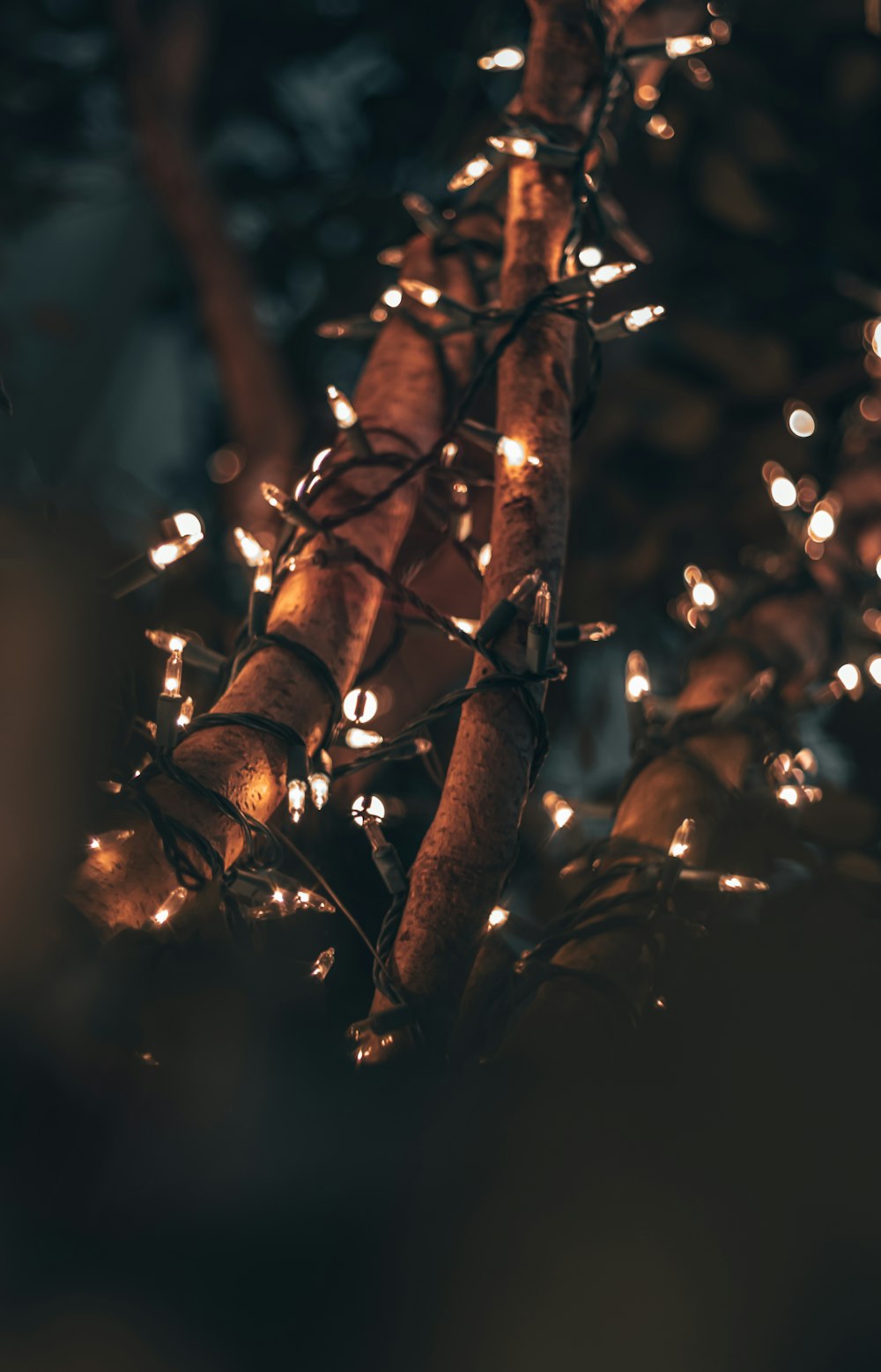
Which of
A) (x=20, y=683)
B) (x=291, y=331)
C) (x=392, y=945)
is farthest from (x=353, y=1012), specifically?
(x=291, y=331)

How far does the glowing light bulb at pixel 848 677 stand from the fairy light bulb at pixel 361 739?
56 centimetres

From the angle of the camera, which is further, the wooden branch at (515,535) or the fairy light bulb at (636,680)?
the fairy light bulb at (636,680)

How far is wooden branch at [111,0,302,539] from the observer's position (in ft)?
4.78

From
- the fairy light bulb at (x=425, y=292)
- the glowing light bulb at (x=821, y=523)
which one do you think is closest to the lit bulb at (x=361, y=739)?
the fairy light bulb at (x=425, y=292)

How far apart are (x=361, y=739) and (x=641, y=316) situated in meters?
0.36

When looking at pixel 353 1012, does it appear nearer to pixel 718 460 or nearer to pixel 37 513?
pixel 37 513

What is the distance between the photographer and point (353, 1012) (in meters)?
0.60

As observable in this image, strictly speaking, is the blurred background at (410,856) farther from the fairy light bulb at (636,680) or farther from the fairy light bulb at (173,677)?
the fairy light bulb at (636,680)

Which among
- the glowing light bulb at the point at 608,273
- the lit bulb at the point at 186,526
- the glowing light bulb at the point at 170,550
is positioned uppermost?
the glowing light bulb at the point at 608,273

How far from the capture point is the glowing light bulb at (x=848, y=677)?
1.02 m

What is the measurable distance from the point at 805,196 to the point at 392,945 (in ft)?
4.33

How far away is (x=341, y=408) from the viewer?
71cm

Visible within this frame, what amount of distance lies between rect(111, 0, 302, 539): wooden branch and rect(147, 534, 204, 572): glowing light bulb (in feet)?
2.91

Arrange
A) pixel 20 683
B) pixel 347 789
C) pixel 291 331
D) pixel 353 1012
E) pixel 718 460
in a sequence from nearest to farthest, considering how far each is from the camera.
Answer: pixel 20 683
pixel 353 1012
pixel 347 789
pixel 718 460
pixel 291 331
